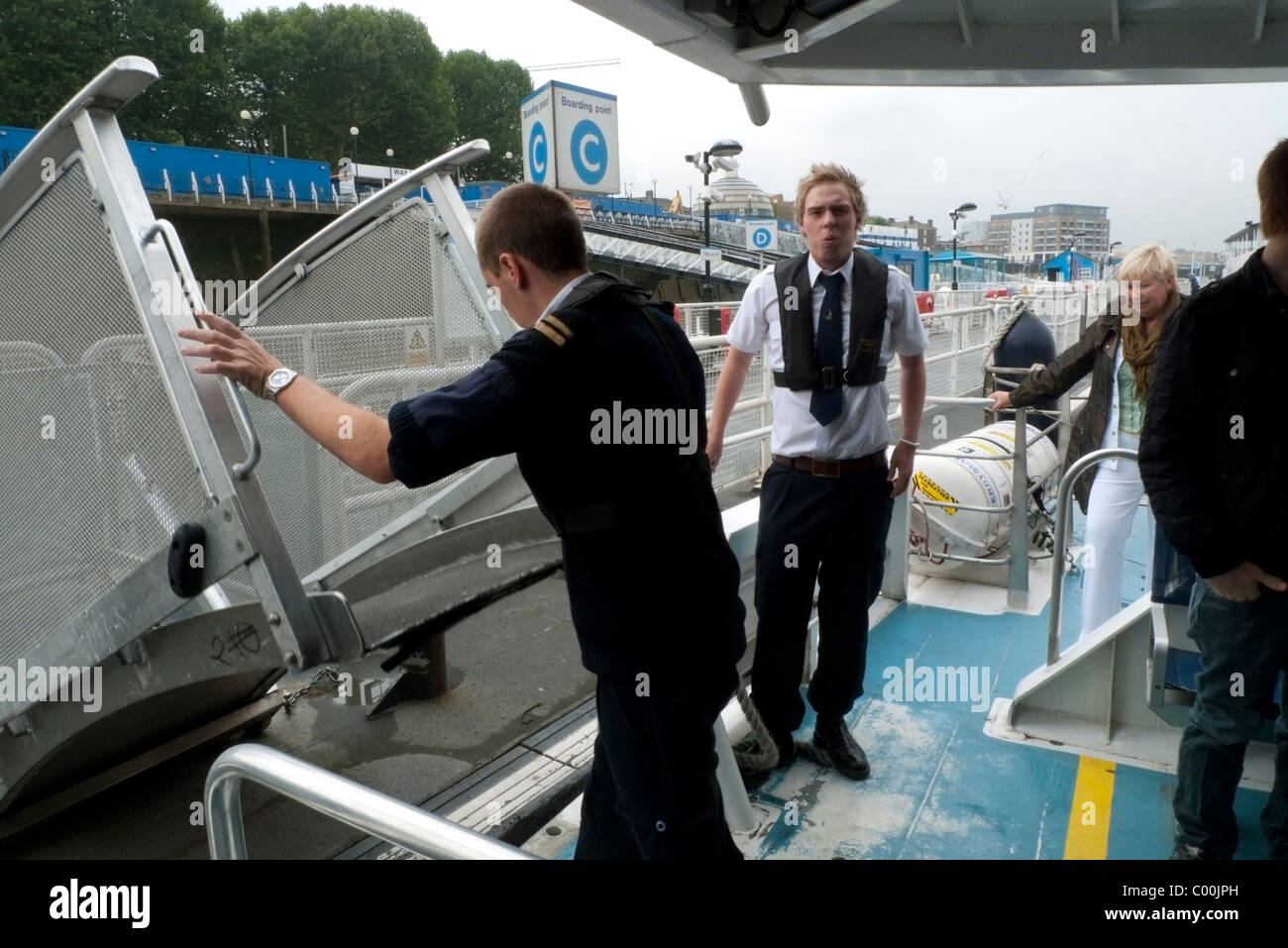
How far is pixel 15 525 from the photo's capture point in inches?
108

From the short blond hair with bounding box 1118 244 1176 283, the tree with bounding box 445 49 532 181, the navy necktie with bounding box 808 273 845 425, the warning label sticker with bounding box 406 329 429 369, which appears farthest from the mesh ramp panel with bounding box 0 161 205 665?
the tree with bounding box 445 49 532 181

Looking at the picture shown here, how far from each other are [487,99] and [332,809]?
3352 inches

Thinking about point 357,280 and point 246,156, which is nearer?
point 357,280

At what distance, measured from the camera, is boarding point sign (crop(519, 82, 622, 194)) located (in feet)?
15.9

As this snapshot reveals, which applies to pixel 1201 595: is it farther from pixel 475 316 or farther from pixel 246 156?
pixel 246 156

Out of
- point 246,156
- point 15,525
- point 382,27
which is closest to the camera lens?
point 15,525

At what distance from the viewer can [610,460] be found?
175 cm

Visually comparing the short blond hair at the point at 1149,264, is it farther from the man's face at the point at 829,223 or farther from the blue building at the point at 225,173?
the blue building at the point at 225,173

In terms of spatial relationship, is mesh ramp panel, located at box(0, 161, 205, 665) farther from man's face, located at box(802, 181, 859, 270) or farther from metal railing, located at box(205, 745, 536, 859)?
man's face, located at box(802, 181, 859, 270)

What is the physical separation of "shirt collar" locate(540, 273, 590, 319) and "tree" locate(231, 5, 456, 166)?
68202 millimetres

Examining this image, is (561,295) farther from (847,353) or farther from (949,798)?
(949,798)
